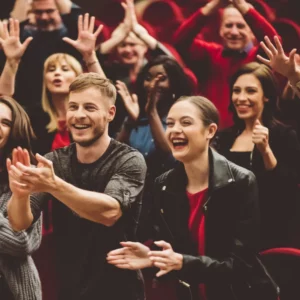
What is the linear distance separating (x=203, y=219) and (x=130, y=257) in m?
0.24

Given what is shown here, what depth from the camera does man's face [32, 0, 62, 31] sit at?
10.8 feet

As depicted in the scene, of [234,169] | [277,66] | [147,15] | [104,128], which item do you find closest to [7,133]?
[104,128]

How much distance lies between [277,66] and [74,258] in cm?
90

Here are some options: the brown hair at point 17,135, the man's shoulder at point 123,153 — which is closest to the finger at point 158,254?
the man's shoulder at point 123,153

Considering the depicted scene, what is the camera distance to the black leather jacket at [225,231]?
6.33 ft

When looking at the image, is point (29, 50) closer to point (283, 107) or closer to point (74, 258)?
point (283, 107)

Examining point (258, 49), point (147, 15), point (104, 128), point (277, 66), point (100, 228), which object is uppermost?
point (147, 15)

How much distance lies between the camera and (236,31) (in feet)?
10.2

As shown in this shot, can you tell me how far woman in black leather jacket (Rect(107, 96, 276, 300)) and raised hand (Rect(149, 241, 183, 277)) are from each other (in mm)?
16

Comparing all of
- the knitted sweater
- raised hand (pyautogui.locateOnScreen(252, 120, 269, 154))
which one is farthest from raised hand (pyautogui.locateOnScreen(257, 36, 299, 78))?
the knitted sweater

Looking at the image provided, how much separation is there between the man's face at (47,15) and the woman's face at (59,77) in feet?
0.97

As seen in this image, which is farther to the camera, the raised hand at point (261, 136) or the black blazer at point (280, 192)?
the black blazer at point (280, 192)

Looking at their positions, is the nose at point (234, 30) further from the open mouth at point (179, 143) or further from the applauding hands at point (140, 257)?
the applauding hands at point (140, 257)

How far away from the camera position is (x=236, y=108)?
273cm
